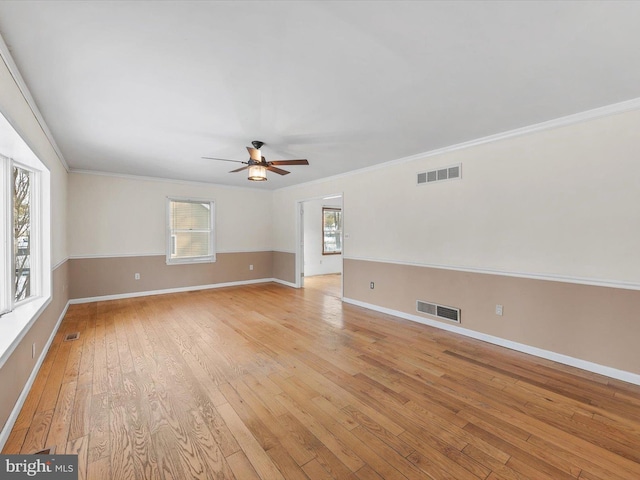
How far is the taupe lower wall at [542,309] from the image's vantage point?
101 inches

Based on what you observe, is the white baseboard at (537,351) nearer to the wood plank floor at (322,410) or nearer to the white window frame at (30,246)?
the wood plank floor at (322,410)

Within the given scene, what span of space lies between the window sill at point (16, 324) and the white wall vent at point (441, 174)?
4483 mm

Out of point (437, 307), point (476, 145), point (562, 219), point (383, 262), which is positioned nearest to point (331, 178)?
point (383, 262)

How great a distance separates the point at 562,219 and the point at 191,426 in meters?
3.80

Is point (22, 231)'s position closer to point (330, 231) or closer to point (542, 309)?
point (542, 309)

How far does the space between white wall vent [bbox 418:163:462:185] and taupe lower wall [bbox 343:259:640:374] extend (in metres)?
1.26

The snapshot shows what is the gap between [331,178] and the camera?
5668mm

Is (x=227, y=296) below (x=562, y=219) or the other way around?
below

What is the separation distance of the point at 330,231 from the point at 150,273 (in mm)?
5161

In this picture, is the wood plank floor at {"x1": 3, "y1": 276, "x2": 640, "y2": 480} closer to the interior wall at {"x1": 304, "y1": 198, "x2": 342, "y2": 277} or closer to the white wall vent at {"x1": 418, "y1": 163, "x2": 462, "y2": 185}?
the white wall vent at {"x1": 418, "y1": 163, "x2": 462, "y2": 185}

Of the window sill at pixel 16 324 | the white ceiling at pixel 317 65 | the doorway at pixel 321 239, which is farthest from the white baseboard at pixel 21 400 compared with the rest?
the doorway at pixel 321 239

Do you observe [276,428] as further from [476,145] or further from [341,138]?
[476,145]

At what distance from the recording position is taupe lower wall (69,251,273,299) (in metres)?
5.20

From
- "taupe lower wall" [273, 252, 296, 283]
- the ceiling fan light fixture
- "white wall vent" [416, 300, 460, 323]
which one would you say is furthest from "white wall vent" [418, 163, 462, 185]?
"taupe lower wall" [273, 252, 296, 283]
